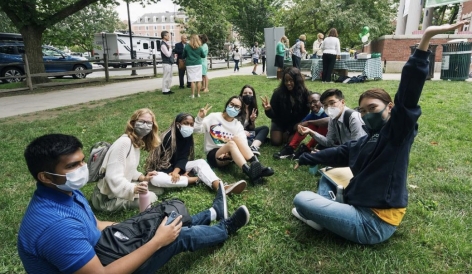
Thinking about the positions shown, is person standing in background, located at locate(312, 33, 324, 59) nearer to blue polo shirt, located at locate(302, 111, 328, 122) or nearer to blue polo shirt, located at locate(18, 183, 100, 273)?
blue polo shirt, located at locate(302, 111, 328, 122)

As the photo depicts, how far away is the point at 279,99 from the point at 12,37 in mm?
16736

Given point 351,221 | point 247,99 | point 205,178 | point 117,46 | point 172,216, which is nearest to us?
point 172,216

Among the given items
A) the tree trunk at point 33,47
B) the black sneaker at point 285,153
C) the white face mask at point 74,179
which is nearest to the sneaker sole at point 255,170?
the black sneaker at point 285,153

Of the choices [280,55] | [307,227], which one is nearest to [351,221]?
[307,227]

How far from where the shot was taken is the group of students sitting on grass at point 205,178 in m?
1.63

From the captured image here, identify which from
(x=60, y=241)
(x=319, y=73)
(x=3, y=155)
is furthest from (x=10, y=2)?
(x=60, y=241)

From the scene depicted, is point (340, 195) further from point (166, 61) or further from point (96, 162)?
point (166, 61)

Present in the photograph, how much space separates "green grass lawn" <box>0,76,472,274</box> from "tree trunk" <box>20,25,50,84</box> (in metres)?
8.09

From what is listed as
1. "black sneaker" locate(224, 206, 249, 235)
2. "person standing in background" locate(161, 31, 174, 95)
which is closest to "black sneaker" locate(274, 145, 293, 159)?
"black sneaker" locate(224, 206, 249, 235)

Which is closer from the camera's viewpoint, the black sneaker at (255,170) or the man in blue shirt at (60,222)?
the man in blue shirt at (60,222)

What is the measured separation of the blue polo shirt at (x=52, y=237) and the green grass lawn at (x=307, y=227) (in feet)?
2.89

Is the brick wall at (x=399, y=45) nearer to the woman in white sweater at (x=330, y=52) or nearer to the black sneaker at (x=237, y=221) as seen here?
the woman in white sweater at (x=330, y=52)

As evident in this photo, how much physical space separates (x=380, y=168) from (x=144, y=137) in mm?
2246

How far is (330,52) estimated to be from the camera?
1105 cm
